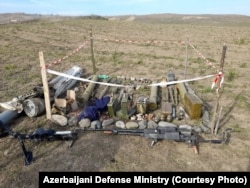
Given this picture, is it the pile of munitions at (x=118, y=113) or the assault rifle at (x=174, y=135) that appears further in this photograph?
the pile of munitions at (x=118, y=113)

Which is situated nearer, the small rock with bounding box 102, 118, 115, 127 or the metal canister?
the small rock with bounding box 102, 118, 115, 127

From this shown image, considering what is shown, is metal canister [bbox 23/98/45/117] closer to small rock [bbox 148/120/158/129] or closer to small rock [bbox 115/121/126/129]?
small rock [bbox 115/121/126/129]

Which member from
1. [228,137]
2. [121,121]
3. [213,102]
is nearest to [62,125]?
[121,121]

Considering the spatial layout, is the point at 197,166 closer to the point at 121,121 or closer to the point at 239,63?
the point at 121,121

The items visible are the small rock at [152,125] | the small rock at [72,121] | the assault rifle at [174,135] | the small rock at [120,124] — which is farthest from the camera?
the small rock at [72,121]

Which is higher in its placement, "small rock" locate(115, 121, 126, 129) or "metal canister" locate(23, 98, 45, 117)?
"metal canister" locate(23, 98, 45, 117)

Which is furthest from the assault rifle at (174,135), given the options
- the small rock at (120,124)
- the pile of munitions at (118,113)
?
the small rock at (120,124)

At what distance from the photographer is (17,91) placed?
27.9ft

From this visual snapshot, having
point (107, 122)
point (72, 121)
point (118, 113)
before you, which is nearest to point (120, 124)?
point (107, 122)

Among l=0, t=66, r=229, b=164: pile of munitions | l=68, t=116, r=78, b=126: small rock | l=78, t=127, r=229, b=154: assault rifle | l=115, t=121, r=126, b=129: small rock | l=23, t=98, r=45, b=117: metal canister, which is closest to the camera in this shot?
l=78, t=127, r=229, b=154: assault rifle

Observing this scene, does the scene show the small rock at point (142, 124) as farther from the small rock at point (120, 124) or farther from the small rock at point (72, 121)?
the small rock at point (72, 121)

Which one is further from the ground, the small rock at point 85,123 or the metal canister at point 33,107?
the metal canister at point 33,107

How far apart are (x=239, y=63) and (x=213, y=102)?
6801mm

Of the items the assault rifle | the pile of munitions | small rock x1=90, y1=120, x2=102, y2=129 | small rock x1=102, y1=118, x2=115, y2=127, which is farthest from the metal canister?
the assault rifle
